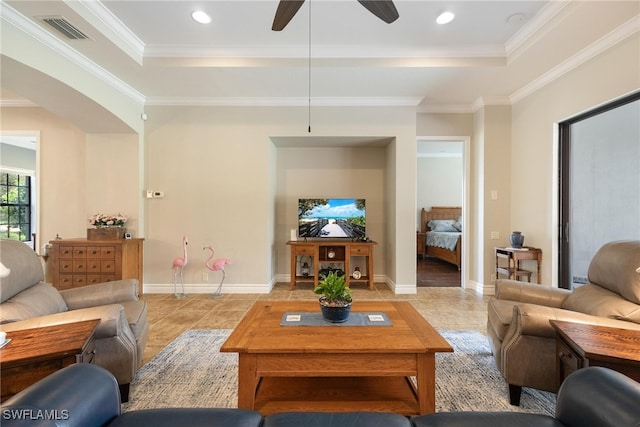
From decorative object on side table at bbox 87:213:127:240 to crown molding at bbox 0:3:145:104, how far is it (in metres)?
1.68

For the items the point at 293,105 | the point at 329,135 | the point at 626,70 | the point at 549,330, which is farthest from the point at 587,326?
the point at 293,105

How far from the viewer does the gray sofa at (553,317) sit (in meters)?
1.65

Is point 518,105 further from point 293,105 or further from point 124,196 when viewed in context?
point 124,196

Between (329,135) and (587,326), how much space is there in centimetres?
348

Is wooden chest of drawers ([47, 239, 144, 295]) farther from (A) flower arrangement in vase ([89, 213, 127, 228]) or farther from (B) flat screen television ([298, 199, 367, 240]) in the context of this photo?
(B) flat screen television ([298, 199, 367, 240])

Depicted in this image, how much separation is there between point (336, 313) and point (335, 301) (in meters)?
0.07

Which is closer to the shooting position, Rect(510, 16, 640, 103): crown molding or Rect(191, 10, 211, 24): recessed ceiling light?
Rect(510, 16, 640, 103): crown molding

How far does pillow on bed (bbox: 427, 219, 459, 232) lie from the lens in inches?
286

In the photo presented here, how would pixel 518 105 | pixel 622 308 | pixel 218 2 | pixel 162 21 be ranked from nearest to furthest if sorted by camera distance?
pixel 622 308
pixel 218 2
pixel 162 21
pixel 518 105

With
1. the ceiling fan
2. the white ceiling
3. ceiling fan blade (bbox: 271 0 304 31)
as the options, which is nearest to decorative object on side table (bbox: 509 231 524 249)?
the white ceiling

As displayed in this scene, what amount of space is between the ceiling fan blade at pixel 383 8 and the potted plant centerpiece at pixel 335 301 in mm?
1740

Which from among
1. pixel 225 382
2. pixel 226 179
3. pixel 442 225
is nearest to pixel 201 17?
pixel 226 179

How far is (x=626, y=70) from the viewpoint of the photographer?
259 centimetres

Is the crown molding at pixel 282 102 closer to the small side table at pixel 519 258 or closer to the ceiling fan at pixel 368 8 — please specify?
the ceiling fan at pixel 368 8
